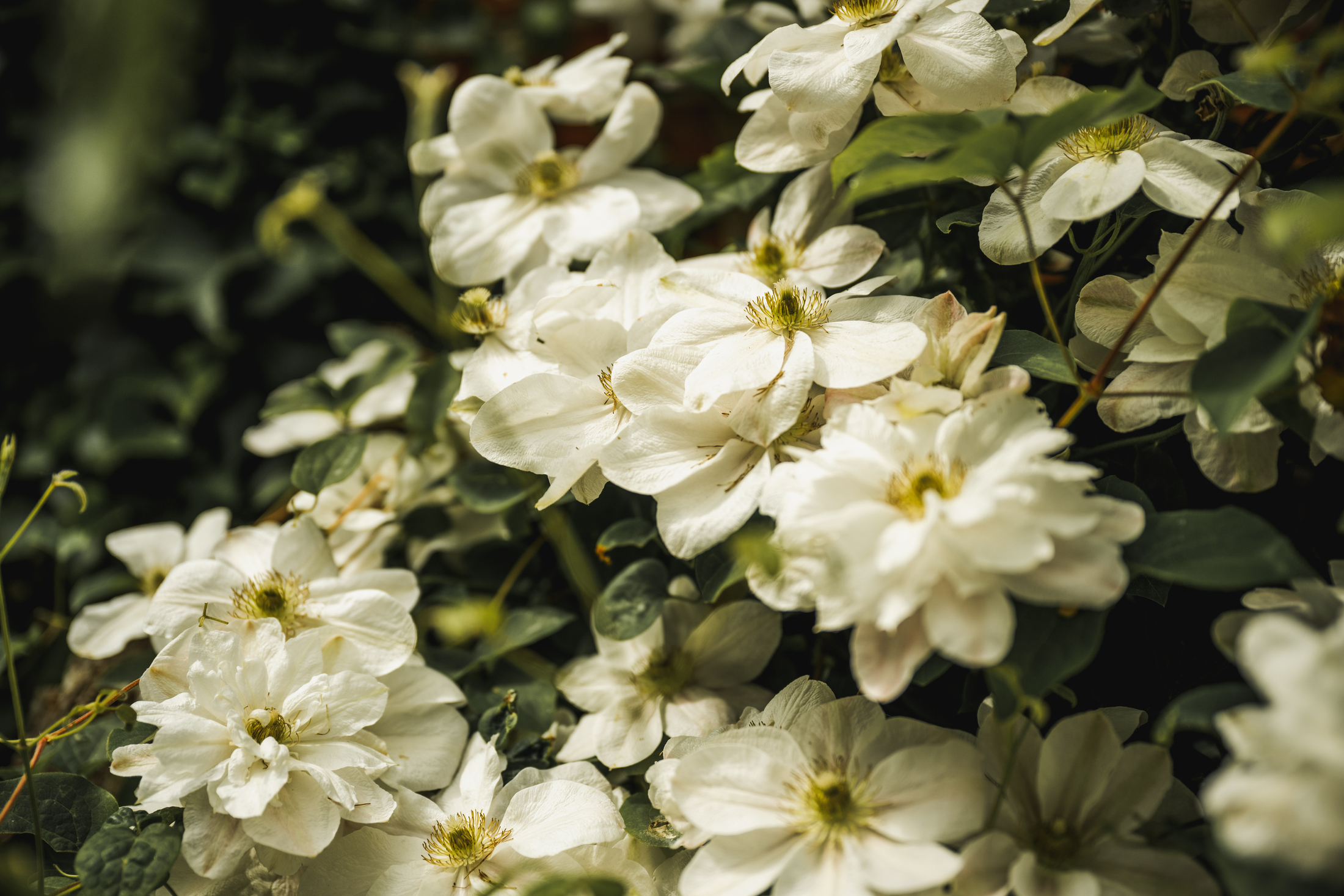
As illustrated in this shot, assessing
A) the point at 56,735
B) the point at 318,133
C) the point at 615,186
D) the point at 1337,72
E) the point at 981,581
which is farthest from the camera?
the point at 318,133

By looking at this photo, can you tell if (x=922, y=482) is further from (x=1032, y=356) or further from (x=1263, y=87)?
(x=1263, y=87)

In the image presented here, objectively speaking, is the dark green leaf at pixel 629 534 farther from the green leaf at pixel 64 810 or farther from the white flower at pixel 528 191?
the green leaf at pixel 64 810

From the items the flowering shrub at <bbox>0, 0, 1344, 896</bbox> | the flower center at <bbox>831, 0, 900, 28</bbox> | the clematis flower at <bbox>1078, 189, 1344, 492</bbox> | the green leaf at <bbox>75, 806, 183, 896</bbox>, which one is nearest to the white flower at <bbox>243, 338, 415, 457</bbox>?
the flowering shrub at <bbox>0, 0, 1344, 896</bbox>

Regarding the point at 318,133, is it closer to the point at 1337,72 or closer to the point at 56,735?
the point at 56,735

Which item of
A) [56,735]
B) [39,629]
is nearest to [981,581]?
[56,735]

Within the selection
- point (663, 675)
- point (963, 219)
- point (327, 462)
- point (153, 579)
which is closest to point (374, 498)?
point (327, 462)

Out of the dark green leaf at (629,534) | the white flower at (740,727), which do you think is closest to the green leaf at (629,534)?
the dark green leaf at (629,534)
